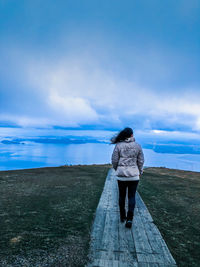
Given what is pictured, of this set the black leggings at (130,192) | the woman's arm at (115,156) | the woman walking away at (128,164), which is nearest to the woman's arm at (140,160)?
the woman walking away at (128,164)

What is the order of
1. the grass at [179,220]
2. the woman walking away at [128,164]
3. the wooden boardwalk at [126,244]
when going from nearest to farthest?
1. the wooden boardwalk at [126,244]
2. the grass at [179,220]
3. the woman walking away at [128,164]

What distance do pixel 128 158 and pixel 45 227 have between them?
280cm

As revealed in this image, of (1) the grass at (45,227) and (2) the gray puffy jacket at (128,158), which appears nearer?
(1) the grass at (45,227)

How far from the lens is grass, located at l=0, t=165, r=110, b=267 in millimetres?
3572

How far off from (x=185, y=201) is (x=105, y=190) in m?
3.57

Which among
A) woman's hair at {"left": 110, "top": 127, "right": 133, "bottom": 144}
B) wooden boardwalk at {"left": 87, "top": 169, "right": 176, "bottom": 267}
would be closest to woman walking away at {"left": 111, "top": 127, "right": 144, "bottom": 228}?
woman's hair at {"left": 110, "top": 127, "right": 133, "bottom": 144}

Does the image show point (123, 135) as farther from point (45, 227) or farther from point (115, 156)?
point (45, 227)

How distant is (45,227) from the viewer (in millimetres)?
4973

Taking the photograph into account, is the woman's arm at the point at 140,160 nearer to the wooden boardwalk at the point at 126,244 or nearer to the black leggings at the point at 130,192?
the black leggings at the point at 130,192

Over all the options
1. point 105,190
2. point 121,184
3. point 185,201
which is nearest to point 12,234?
point 121,184

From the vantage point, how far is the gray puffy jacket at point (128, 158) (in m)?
5.11

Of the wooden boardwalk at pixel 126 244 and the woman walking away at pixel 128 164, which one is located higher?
the woman walking away at pixel 128 164

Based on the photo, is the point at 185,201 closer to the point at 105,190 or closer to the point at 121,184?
the point at 105,190

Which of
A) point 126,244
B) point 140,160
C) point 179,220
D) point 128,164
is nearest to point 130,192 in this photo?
point 128,164
